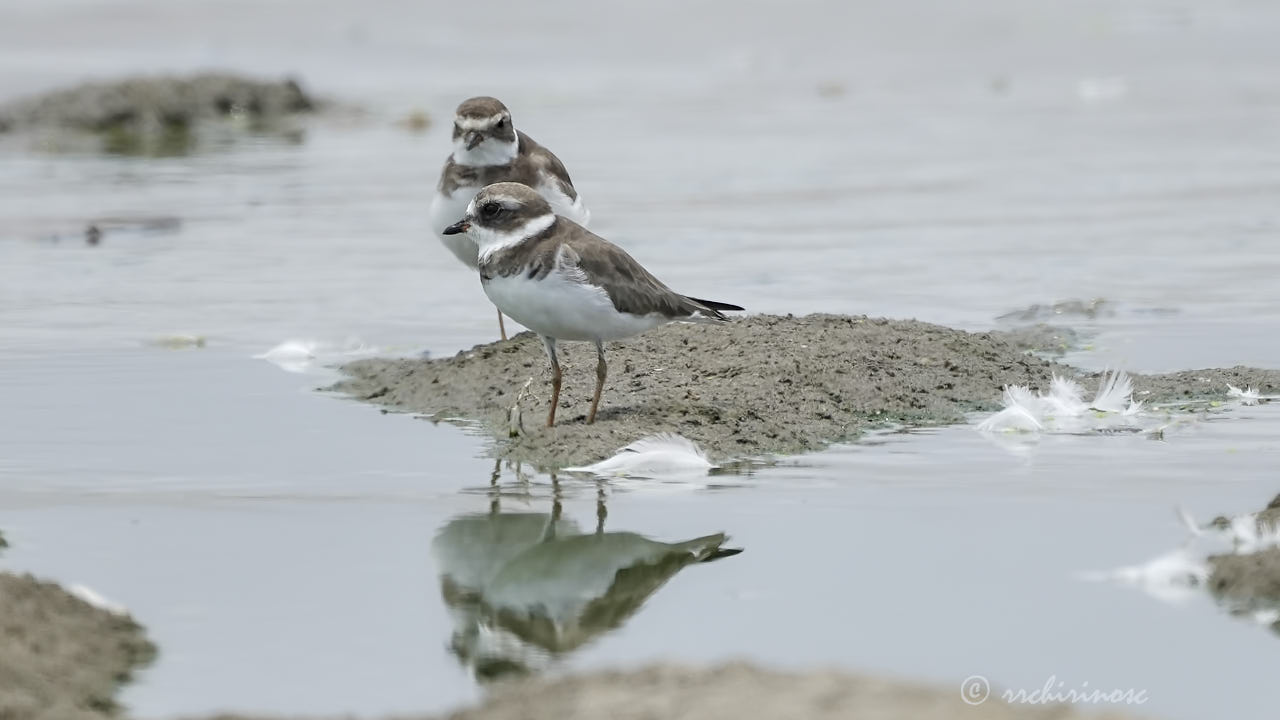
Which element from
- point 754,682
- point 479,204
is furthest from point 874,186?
point 754,682

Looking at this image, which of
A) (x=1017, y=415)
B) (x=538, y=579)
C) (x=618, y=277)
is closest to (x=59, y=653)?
(x=538, y=579)

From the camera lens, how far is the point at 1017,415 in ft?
25.7

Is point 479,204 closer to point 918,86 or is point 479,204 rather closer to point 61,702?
point 61,702

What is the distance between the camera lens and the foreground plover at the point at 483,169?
953 cm

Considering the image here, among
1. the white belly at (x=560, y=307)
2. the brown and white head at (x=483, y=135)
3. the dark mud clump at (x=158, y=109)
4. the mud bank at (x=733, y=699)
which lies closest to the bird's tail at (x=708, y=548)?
the mud bank at (x=733, y=699)

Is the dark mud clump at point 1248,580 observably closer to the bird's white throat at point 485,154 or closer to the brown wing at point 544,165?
the brown wing at point 544,165

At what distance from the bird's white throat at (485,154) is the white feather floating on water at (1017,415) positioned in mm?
3142

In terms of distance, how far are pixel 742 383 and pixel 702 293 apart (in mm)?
2754

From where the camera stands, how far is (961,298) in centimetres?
1100

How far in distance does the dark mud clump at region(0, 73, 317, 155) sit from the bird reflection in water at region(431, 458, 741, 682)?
1246 cm

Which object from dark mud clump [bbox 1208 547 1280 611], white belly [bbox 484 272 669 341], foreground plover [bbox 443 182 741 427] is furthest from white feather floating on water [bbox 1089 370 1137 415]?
dark mud clump [bbox 1208 547 1280 611]

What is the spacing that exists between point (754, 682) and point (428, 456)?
11.3ft

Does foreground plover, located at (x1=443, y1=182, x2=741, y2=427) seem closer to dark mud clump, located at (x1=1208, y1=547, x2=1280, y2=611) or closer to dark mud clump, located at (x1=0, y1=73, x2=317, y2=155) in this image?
dark mud clump, located at (x1=1208, y1=547, x2=1280, y2=611)

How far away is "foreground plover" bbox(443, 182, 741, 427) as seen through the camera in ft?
24.7
